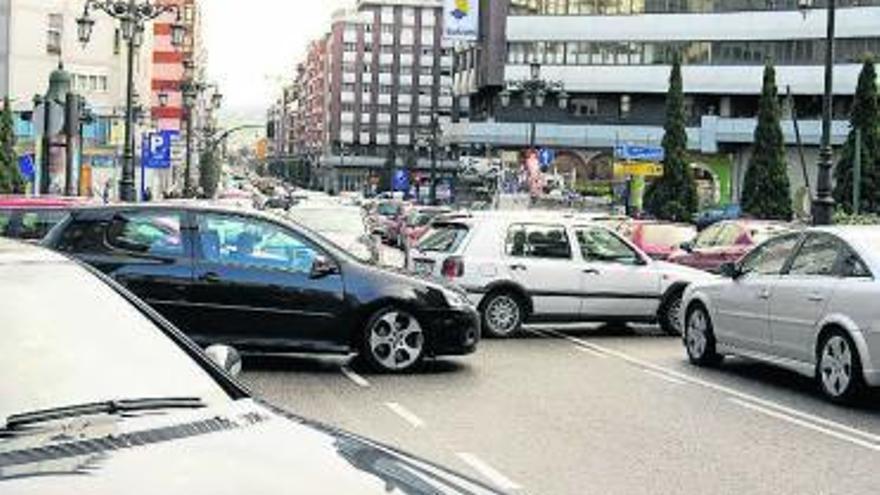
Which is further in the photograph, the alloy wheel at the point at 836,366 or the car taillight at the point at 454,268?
the car taillight at the point at 454,268

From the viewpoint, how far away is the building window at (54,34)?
2717 inches

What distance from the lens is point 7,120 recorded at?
54.6 m

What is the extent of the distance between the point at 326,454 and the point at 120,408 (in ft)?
2.38

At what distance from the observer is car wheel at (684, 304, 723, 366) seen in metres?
13.8

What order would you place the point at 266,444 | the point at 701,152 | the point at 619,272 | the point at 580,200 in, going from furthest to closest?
the point at 701,152 < the point at 580,200 < the point at 619,272 < the point at 266,444

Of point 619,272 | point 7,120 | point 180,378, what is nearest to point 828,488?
point 180,378

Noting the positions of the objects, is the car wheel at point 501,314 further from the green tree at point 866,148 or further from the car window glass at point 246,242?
the green tree at point 866,148

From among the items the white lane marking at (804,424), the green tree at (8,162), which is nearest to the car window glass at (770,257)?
the white lane marking at (804,424)

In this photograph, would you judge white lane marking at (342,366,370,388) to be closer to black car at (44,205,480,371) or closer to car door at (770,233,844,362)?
black car at (44,205,480,371)

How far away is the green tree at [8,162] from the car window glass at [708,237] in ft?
105

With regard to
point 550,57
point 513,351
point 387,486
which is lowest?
point 513,351

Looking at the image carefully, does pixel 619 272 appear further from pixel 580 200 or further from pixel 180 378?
pixel 580 200

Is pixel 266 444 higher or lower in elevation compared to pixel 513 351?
higher

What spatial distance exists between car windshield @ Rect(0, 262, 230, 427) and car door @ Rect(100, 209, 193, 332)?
24.1 ft
